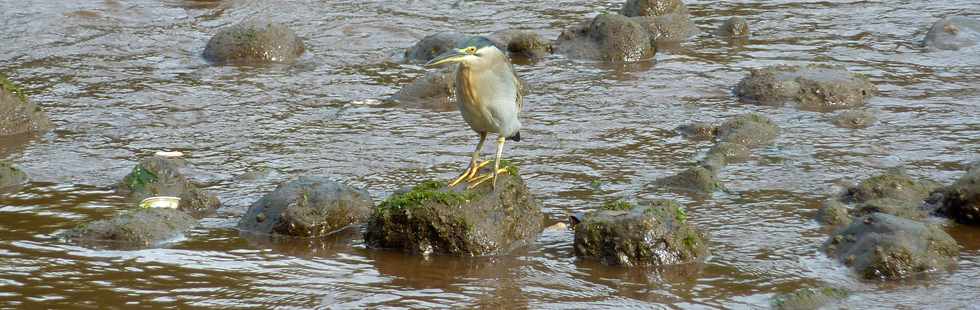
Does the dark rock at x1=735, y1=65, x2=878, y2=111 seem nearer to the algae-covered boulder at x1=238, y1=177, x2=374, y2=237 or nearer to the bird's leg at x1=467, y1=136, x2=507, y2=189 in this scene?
the bird's leg at x1=467, y1=136, x2=507, y2=189

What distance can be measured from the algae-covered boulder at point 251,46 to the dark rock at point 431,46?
1.07 m

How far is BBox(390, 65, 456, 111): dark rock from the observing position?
A: 34.3 ft

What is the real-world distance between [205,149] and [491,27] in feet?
16.1

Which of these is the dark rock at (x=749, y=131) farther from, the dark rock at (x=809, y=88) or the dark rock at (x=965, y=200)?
the dark rock at (x=965, y=200)

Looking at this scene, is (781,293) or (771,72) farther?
(771,72)

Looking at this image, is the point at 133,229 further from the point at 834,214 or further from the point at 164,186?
the point at 834,214

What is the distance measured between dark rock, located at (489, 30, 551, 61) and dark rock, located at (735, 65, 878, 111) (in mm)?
2183

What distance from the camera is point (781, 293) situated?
6.12 meters

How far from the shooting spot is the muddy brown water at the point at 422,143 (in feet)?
20.5

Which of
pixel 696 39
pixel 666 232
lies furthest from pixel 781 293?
pixel 696 39

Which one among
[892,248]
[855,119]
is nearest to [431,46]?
[855,119]

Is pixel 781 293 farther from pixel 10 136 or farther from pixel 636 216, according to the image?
pixel 10 136

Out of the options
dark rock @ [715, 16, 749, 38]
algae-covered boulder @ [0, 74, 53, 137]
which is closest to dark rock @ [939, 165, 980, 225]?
dark rock @ [715, 16, 749, 38]

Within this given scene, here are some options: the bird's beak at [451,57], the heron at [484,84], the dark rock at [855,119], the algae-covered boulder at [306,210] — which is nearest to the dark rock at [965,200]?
the dark rock at [855,119]
